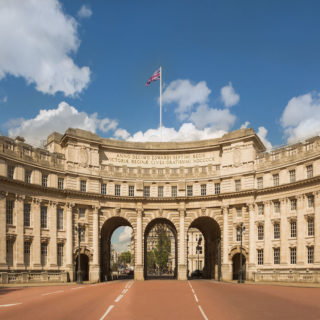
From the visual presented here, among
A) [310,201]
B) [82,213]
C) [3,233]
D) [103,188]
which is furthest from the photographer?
[103,188]

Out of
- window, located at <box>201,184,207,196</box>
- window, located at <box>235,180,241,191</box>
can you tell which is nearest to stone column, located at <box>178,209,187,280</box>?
window, located at <box>201,184,207,196</box>

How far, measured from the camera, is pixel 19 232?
53.6 metres

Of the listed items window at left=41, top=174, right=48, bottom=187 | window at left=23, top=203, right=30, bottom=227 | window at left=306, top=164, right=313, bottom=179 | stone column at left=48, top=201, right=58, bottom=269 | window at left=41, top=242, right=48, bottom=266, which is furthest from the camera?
window at left=41, top=174, right=48, bottom=187

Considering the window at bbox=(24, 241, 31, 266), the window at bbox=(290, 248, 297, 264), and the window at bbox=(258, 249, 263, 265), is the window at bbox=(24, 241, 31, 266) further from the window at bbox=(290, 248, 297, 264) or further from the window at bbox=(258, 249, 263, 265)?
the window at bbox=(290, 248, 297, 264)

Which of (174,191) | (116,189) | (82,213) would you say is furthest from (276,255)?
(82,213)

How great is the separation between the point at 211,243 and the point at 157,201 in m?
14.4

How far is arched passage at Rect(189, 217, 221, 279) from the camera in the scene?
68856 mm

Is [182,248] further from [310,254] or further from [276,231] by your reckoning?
[310,254]

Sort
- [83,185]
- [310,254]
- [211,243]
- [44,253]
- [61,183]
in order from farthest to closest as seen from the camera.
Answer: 1. [211,243]
2. [83,185]
3. [61,183]
4. [44,253]
5. [310,254]

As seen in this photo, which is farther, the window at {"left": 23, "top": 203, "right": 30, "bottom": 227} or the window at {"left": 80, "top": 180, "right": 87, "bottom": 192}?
the window at {"left": 80, "top": 180, "right": 87, "bottom": 192}

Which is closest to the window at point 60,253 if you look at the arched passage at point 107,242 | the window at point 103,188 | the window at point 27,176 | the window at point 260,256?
the arched passage at point 107,242

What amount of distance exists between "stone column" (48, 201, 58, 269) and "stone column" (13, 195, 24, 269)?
16.6ft

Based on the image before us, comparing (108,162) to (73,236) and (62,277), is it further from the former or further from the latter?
(62,277)

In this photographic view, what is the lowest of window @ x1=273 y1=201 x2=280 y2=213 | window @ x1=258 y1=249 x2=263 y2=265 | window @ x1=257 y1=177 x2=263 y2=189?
window @ x1=258 y1=249 x2=263 y2=265
